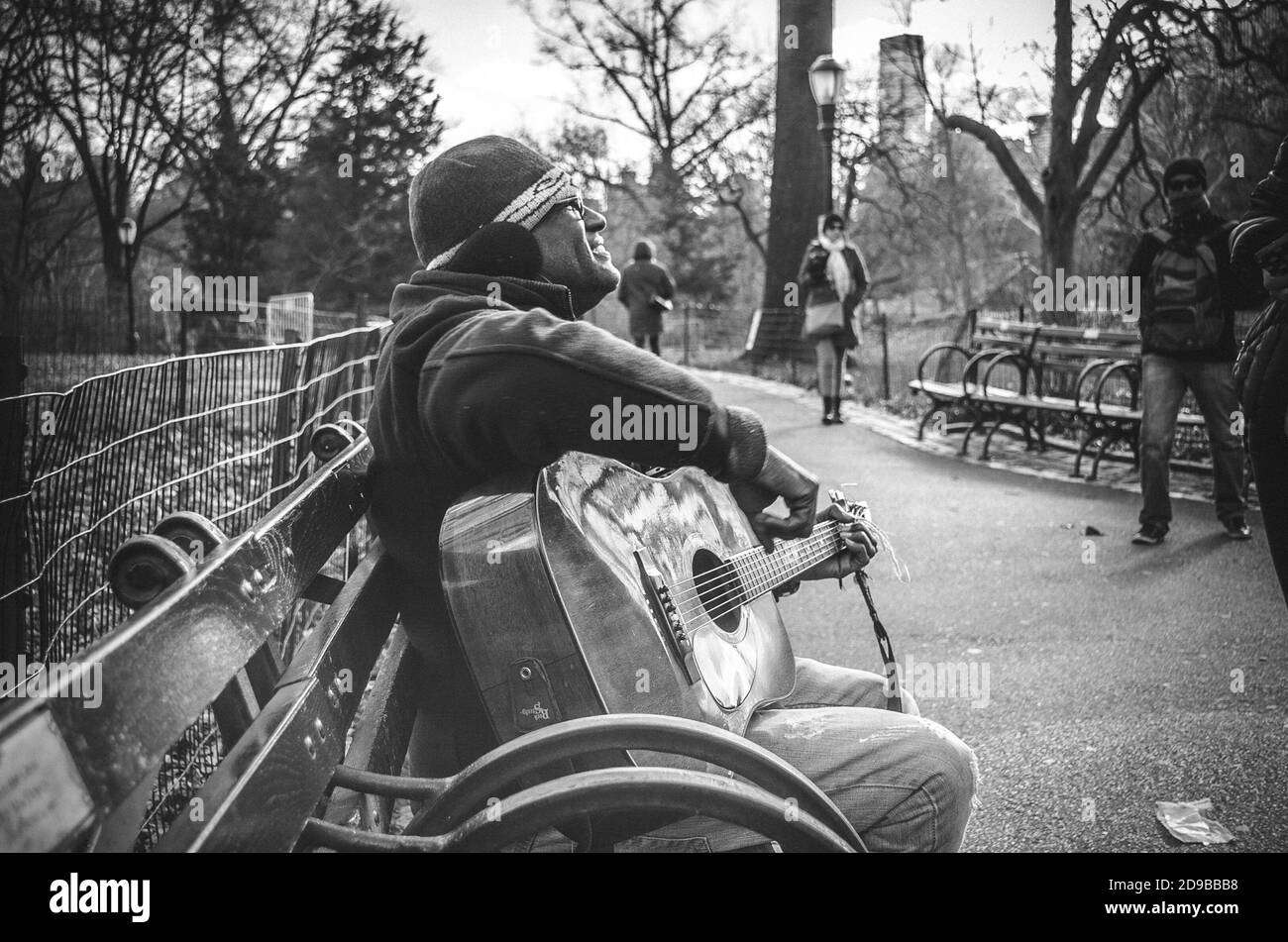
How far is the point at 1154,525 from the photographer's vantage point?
6.62 metres

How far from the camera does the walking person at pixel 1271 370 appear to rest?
11.0 ft

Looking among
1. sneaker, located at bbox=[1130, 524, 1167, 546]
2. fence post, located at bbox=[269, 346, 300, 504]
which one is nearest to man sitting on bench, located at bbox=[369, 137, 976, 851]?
fence post, located at bbox=[269, 346, 300, 504]

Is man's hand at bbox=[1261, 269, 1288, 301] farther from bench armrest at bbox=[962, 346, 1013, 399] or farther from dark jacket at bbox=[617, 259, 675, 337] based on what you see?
dark jacket at bbox=[617, 259, 675, 337]

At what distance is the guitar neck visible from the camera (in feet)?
7.37

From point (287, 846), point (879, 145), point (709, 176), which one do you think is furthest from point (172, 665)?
point (709, 176)

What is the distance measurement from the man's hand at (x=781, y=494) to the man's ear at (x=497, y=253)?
0.60 metres

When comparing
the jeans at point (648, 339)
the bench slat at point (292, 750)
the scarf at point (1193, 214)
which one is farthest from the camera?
the jeans at point (648, 339)

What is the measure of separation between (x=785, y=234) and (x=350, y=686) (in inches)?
762

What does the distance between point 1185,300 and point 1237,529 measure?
1.43 meters

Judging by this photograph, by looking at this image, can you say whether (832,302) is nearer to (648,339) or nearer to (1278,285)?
(648,339)

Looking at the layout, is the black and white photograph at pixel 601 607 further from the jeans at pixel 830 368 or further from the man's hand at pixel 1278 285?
the jeans at pixel 830 368

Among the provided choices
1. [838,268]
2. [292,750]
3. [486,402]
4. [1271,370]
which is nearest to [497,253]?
[486,402]

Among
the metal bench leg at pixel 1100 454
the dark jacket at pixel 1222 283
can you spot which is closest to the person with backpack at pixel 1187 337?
the dark jacket at pixel 1222 283
